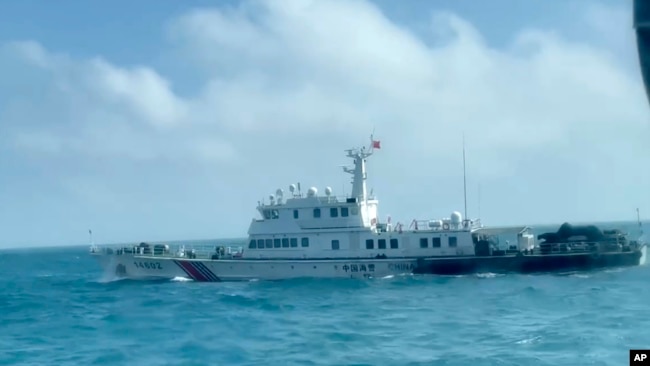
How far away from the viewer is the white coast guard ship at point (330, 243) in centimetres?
3819

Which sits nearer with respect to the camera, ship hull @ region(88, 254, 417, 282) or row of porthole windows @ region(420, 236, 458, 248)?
ship hull @ region(88, 254, 417, 282)

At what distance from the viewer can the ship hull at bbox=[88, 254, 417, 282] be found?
38.1 metres

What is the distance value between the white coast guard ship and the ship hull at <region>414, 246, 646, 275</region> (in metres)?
0.57

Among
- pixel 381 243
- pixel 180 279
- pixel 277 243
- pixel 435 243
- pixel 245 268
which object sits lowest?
pixel 180 279

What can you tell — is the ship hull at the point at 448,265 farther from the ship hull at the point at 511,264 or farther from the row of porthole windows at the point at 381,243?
the row of porthole windows at the point at 381,243

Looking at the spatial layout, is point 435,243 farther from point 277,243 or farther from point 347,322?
point 347,322

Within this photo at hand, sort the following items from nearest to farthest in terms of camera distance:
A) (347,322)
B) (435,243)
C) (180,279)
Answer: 1. (347,322)
2. (435,243)
3. (180,279)

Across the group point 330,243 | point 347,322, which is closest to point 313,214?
point 330,243

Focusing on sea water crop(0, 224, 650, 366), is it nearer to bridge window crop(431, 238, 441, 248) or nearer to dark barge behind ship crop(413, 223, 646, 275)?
dark barge behind ship crop(413, 223, 646, 275)

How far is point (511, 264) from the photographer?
3806 centimetres

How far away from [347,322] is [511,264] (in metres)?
16.5

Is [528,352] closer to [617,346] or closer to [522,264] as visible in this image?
[617,346]

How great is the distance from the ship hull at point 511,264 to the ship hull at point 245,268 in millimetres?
1258

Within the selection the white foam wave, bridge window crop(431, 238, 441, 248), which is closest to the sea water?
the white foam wave
